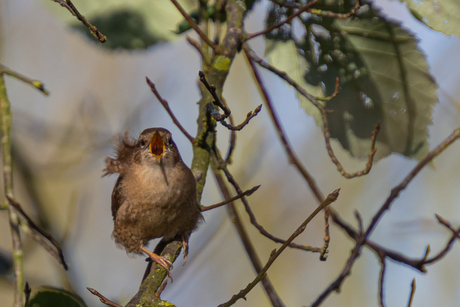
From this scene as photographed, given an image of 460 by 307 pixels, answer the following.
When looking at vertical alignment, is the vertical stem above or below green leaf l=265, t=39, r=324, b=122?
below

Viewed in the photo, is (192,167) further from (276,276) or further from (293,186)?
(276,276)

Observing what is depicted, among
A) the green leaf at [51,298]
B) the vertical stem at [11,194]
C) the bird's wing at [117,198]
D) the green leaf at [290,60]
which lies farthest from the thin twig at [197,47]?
the green leaf at [51,298]

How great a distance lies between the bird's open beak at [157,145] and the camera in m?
2.71

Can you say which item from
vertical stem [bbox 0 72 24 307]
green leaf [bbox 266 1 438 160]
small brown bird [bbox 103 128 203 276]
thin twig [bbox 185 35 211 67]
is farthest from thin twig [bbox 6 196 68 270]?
green leaf [bbox 266 1 438 160]

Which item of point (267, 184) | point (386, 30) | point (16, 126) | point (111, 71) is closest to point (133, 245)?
point (386, 30)

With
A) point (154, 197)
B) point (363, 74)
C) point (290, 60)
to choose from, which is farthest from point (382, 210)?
point (154, 197)

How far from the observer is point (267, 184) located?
20.8 feet

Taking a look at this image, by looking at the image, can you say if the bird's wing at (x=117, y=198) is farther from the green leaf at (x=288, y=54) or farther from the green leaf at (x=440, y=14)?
the green leaf at (x=440, y=14)

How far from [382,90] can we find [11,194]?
205 cm

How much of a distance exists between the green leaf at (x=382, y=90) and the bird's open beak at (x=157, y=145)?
104cm

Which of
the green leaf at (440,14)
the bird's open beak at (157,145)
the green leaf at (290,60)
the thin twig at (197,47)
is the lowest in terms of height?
the bird's open beak at (157,145)

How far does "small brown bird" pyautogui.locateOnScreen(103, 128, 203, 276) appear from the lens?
2.46m

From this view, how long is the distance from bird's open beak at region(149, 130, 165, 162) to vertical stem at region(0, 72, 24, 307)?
80 cm

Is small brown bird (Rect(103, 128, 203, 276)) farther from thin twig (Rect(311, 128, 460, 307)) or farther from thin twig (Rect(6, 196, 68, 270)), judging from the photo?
thin twig (Rect(311, 128, 460, 307))
